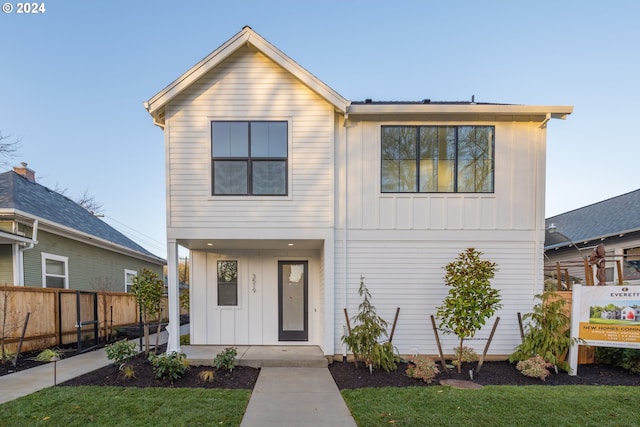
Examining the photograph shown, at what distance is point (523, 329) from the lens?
6836 millimetres

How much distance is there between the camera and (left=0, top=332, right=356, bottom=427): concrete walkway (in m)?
4.22

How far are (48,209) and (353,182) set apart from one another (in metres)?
9.97

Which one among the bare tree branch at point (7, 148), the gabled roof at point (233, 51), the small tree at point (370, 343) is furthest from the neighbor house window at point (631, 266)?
the bare tree branch at point (7, 148)

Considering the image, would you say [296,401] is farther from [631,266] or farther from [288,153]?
[631,266]

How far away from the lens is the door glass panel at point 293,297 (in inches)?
317

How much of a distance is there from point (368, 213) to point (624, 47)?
9.95 meters

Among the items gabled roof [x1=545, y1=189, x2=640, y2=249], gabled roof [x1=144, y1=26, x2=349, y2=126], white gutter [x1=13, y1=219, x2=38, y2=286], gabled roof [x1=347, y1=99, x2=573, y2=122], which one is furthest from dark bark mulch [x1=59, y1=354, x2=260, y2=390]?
gabled roof [x1=545, y1=189, x2=640, y2=249]

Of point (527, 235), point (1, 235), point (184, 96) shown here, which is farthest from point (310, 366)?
point (1, 235)

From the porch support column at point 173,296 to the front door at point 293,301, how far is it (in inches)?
92.4

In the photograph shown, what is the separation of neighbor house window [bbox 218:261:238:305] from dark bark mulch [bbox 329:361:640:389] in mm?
3007

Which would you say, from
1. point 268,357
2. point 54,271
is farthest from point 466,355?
point 54,271

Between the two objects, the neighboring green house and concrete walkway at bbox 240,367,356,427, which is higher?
the neighboring green house

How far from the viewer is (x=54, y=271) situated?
10031 mm

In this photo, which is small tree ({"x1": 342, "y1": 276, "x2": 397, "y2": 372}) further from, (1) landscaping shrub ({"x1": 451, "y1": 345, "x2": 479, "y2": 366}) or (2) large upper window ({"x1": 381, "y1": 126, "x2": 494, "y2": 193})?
(2) large upper window ({"x1": 381, "y1": 126, "x2": 494, "y2": 193})
